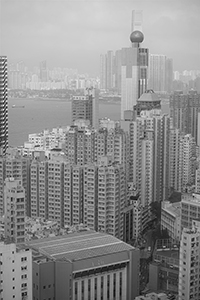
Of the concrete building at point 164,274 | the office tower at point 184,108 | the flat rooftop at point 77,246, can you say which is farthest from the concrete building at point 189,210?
the office tower at point 184,108

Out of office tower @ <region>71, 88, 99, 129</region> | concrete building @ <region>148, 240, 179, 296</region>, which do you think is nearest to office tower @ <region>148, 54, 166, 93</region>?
office tower @ <region>71, 88, 99, 129</region>

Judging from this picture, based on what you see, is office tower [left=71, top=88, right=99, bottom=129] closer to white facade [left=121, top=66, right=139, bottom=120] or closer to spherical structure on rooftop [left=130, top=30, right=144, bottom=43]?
spherical structure on rooftop [left=130, top=30, right=144, bottom=43]

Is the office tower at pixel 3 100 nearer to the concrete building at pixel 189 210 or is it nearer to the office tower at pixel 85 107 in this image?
the office tower at pixel 85 107

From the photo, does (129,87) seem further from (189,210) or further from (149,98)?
(189,210)

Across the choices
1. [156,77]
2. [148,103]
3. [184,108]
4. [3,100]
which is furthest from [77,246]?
[156,77]

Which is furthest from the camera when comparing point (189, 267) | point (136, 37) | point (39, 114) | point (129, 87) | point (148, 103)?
point (39, 114)

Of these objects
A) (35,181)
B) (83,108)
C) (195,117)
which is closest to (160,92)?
(195,117)

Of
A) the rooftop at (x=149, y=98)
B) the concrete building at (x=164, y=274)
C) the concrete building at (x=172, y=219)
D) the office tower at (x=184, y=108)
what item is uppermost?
the rooftop at (x=149, y=98)
